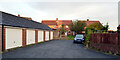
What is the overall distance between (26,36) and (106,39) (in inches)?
409

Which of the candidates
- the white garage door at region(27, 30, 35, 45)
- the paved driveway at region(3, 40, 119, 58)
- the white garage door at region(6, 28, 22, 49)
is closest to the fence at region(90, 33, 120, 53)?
the paved driveway at region(3, 40, 119, 58)

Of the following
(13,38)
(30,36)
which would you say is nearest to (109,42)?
(13,38)

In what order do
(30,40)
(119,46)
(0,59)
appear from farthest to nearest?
(30,40) → (119,46) → (0,59)

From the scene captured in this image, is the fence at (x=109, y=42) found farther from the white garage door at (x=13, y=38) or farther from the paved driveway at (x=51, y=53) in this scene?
the white garage door at (x=13, y=38)

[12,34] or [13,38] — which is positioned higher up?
[12,34]

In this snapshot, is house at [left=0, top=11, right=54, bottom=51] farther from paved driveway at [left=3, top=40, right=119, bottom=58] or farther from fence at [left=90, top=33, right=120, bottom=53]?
fence at [left=90, top=33, right=120, bottom=53]

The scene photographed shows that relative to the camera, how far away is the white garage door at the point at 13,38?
7.72 m

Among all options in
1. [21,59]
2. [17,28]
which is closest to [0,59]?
[21,59]

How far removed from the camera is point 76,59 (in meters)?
4.81

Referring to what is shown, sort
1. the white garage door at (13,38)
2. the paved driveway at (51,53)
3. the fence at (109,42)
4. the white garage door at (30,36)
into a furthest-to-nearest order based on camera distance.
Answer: the white garage door at (30,36) < the white garage door at (13,38) < the fence at (109,42) < the paved driveway at (51,53)

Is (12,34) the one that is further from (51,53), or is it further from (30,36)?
(51,53)

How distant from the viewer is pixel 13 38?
27.6ft

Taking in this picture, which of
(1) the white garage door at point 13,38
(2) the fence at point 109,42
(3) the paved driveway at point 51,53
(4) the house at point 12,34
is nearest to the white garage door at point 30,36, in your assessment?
Answer: (4) the house at point 12,34

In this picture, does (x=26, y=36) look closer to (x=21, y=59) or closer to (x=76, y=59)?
(x=21, y=59)
